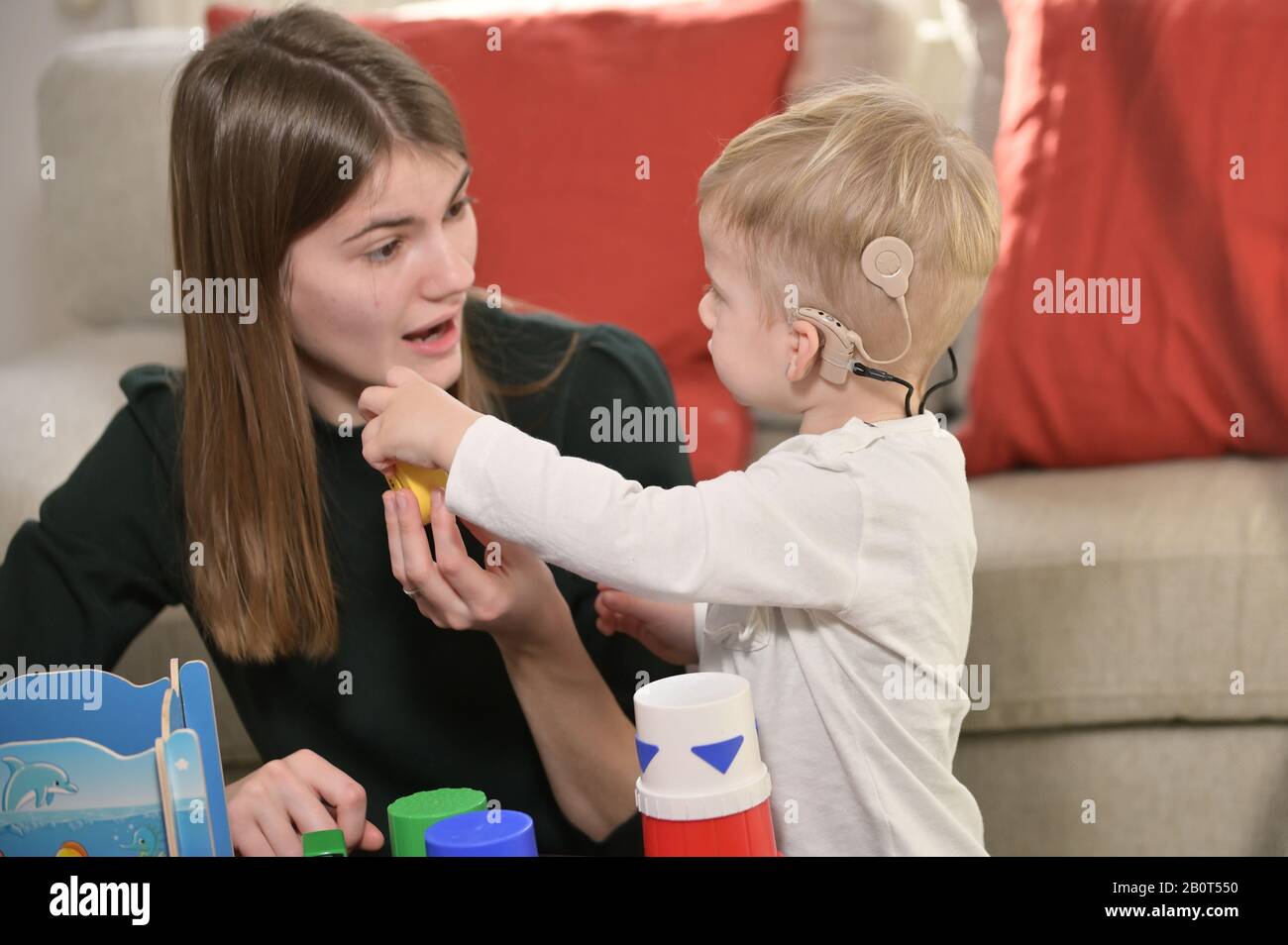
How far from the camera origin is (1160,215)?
1.37 metres

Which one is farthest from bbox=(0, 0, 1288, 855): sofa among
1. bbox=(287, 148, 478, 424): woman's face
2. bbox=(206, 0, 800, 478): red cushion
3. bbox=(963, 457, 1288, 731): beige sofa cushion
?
bbox=(287, 148, 478, 424): woman's face

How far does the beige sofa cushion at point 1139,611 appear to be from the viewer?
125 centimetres

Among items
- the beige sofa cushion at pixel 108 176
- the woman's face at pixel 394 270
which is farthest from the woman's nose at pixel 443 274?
the beige sofa cushion at pixel 108 176

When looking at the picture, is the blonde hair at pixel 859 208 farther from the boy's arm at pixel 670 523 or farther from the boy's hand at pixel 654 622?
the boy's hand at pixel 654 622

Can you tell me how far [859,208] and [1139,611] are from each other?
0.63 meters

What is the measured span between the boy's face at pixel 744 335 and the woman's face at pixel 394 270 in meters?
0.25

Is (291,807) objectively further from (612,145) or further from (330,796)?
(612,145)

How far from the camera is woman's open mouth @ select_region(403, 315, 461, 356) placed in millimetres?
1040

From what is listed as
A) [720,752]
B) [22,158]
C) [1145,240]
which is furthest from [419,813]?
[22,158]

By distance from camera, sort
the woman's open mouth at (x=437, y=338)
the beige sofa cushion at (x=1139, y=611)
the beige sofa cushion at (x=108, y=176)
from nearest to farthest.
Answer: the woman's open mouth at (x=437, y=338) < the beige sofa cushion at (x=1139, y=611) < the beige sofa cushion at (x=108, y=176)

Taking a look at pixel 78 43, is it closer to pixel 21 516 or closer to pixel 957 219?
pixel 21 516

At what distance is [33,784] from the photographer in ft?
2.38

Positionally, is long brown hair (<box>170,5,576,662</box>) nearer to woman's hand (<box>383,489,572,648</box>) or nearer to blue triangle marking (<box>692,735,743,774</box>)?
woman's hand (<box>383,489,572,648</box>)

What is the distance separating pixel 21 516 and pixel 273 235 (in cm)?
60
